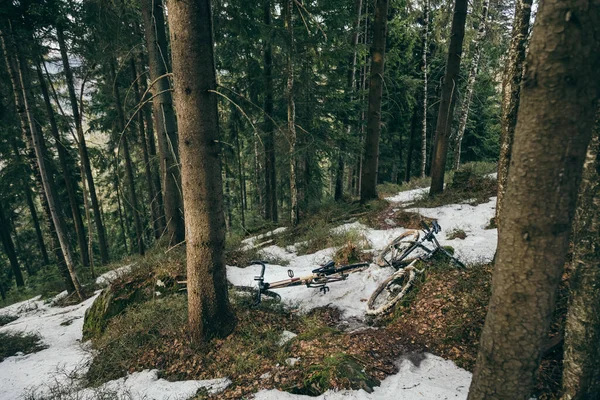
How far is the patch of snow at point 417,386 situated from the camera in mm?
3295

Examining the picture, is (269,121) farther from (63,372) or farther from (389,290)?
(63,372)

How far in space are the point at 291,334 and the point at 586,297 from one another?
3762mm

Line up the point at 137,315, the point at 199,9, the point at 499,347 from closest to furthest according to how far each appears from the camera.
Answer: the point at 499,347, the point at 199,9, the point at 137,315

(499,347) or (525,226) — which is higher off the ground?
(525,226)

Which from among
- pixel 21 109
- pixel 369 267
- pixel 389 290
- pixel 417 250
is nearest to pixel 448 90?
pixel 417 250

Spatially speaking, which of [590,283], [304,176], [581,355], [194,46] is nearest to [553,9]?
[590,283]

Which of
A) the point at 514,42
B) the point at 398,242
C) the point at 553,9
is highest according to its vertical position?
the point at 514,42

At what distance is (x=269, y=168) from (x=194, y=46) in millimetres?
11796

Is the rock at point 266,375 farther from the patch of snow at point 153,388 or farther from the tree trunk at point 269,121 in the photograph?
the tree trunk at point 269,121

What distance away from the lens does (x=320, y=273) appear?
19.8ft

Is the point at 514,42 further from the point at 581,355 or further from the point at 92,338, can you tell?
the point at 92,338

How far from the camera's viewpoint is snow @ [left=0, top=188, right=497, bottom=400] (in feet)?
11.5

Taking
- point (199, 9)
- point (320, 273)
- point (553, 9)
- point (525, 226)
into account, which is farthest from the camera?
point (320, 273)

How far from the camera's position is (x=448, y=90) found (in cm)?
1035
